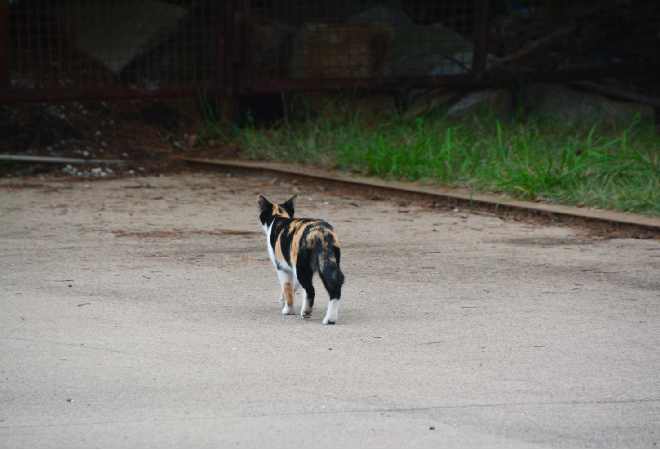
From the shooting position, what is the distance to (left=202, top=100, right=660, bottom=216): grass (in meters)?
6.50

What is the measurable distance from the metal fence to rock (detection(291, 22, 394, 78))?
0.02 metres

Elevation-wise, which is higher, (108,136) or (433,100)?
(433,100)

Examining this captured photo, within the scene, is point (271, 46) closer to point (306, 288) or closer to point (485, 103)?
point (485, 103)

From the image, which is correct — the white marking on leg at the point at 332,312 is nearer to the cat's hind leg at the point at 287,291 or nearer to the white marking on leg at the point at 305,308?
the white marking on leg at the point at 305,308

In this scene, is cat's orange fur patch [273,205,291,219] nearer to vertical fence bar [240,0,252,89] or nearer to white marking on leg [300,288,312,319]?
white marking on leg [300,288,312,319]

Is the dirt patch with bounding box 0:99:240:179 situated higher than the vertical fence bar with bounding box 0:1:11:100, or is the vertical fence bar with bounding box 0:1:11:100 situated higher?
the vertical fence bar with bounding box 0:1:11:100

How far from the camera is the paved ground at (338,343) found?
2.38 metres

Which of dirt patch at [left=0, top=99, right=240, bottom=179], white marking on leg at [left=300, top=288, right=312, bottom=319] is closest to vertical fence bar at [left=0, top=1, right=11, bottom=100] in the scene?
dirt patch at [left=0, top=99, right=240, bottom=179]

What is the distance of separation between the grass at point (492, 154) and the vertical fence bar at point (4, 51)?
112 inches

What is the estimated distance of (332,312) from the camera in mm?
3443

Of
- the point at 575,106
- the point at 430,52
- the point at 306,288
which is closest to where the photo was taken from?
the point at 306,288

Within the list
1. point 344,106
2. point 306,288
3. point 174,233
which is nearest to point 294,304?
point 306,288

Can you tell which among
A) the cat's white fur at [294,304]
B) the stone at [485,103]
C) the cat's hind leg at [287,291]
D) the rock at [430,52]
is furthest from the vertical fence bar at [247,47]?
the cat's hind leg at [287,291]

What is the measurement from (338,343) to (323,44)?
7606mm
